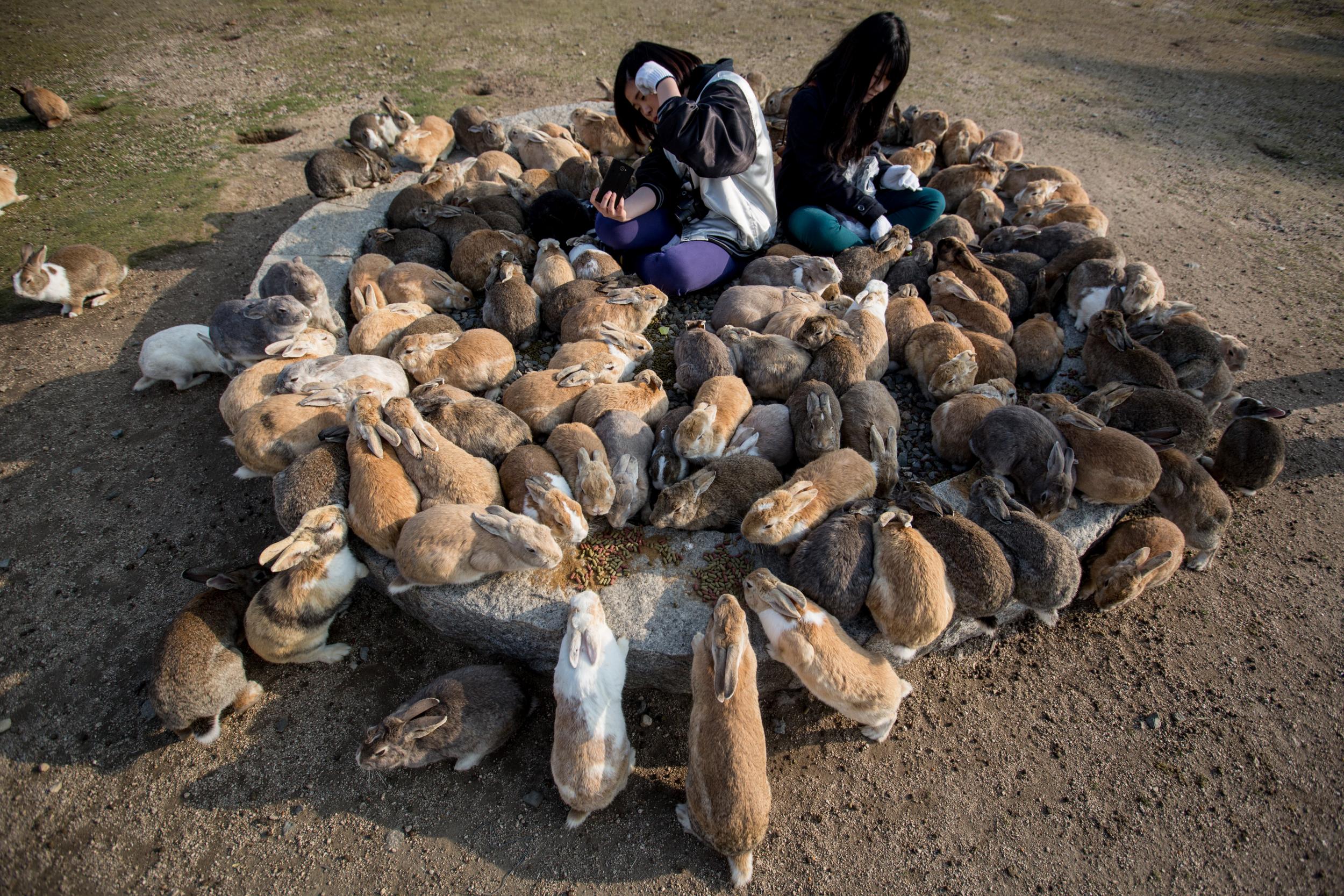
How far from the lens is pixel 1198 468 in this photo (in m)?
4.33

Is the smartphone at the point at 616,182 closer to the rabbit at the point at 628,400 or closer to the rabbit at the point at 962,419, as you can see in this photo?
the rabbit at the point at 628,400

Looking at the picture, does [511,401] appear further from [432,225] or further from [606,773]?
[432,225]

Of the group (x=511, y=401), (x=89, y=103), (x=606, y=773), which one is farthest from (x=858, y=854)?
(x=89, y=103)

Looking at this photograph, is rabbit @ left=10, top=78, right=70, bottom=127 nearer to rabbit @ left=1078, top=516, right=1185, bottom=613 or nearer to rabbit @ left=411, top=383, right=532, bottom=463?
rabbit @ left=411, top=383, right=532, bottom=463

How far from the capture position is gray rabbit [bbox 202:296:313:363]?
16.6ft

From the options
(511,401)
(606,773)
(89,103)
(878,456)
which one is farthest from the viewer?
(89,103)

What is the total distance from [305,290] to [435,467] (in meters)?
2.58

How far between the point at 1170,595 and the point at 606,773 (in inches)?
155

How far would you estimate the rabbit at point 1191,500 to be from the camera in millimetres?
4258

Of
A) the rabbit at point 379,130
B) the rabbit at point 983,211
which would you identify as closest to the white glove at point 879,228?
the rabbit at point 983,211

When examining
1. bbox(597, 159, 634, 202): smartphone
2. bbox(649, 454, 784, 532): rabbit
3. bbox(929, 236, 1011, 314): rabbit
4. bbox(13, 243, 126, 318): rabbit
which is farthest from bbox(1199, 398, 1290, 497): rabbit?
bbox(13, 243, 126, 318): rabbit

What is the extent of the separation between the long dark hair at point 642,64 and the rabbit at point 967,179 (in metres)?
3.10

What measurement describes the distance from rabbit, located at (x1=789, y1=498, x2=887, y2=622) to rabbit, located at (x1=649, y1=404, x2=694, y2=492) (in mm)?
963

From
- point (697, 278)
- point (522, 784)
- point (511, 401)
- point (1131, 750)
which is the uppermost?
point (697, 278)
